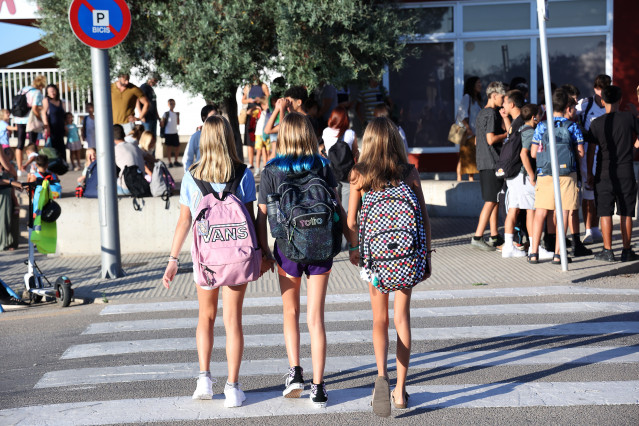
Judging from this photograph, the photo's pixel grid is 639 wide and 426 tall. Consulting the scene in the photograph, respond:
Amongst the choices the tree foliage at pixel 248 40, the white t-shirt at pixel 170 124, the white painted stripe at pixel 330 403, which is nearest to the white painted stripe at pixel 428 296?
the white painted stripe at pixel 330 403

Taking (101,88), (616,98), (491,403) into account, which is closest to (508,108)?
(616,98)

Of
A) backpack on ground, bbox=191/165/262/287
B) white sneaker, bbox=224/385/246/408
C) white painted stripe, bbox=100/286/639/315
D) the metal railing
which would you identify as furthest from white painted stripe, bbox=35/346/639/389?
the metal railing

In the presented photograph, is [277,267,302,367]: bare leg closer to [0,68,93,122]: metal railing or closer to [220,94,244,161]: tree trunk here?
[220,94,244,161]: tree trunk

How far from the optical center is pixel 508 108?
34.8ft

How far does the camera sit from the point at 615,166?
10117 millimetres

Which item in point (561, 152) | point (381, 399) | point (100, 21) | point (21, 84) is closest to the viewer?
point (381, 399)

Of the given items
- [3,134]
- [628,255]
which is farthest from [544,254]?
[3,134]

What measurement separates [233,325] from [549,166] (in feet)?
18.2

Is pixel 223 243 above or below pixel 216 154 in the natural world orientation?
below

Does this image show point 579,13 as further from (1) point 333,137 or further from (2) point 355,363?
(2) point 355,363

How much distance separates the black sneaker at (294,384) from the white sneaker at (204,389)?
486 millimetres

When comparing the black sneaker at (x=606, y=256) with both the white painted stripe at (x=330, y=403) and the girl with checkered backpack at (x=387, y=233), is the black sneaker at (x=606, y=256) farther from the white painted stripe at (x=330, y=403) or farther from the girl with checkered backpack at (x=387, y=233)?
the girl with checkered backpack at (x=387, y=233)

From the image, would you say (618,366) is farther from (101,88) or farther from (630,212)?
(101,88)

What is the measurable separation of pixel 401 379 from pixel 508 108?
6.08 metres
